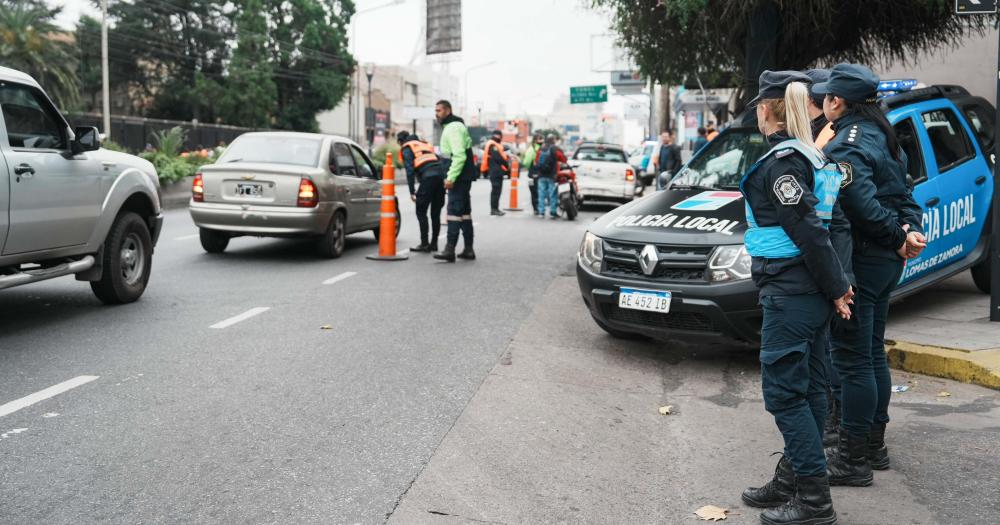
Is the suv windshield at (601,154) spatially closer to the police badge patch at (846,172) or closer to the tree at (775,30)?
the tree at (775,30)

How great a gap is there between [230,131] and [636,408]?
40.5 m

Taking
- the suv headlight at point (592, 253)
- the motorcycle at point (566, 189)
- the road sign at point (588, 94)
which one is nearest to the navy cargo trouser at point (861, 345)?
the suv headlight at point (592, 253)

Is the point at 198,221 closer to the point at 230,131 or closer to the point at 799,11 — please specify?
the point at 799,11

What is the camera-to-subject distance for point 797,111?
151 inches

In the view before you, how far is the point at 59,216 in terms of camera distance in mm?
7551

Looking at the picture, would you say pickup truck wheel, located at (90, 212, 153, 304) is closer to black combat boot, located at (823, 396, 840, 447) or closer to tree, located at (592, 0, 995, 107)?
tree, located at (592, 0, 995, 107)

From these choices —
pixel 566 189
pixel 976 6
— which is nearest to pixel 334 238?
pixel 976 6

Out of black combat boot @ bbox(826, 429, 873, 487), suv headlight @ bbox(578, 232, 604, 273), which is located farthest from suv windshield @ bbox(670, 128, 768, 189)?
black combat boot @ bbox(826, 429, 873, 487)

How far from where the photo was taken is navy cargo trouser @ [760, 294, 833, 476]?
3873mm

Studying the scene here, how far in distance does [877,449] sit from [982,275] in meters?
5.31

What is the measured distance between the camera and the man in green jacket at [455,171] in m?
11.8

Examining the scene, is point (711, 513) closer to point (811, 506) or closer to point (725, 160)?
point (811, 506)

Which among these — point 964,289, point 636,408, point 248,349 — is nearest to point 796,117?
point 636,408

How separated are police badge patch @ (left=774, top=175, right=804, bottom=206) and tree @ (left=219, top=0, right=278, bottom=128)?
64768mm
